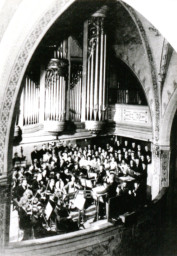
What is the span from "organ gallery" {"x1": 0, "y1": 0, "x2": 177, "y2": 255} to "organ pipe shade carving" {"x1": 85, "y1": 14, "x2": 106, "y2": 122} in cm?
3

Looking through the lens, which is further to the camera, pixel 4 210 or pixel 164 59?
pixel 164 59

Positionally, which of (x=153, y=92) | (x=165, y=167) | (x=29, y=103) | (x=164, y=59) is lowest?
(x=165, y=167)

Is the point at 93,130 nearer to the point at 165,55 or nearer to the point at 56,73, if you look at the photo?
the point at 56,73

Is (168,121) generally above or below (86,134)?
above

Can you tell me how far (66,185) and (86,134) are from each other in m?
5.16

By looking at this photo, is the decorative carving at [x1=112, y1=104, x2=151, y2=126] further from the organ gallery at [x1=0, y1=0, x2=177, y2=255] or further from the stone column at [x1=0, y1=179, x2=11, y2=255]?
the stone column at [x1=0, y1=179, x2=11, y2=255]

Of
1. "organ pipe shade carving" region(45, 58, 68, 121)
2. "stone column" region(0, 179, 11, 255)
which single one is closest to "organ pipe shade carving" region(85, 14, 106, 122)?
"organ pipe shade carving" region(45, 58, 68, 121)

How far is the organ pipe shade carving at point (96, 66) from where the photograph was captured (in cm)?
1054

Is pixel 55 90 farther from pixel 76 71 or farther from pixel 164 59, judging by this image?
pixel 164 59

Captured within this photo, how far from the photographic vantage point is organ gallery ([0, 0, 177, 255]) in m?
7.27

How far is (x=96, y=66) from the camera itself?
10.6 m

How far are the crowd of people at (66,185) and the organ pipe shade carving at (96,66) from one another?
74.8 inches

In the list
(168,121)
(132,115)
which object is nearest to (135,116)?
(132,115)

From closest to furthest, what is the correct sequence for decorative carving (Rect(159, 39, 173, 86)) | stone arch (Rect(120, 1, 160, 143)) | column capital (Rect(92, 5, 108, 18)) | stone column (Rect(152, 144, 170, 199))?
column capital (Rect(92, 5, 108, 18)) < decorative carving (Rect(159, 39, 173, 86)) < stone arch (Rect(120, 1, 160, 143)) < stone column (Rect(152, 144, 170, 199))
